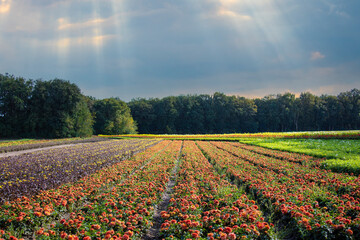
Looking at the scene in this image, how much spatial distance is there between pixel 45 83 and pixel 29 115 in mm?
8859

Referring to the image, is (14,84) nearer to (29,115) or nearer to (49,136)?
(29,115)

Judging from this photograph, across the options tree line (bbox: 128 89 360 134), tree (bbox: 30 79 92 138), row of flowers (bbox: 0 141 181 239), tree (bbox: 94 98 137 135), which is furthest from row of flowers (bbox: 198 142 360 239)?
tree line (bbox: 128 89 360 134)

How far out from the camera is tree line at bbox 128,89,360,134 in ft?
268

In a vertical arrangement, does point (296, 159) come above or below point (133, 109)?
below

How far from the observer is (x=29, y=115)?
5228cm

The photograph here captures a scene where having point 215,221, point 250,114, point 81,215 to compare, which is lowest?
point 81,215

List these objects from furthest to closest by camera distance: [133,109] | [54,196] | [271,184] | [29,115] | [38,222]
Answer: [133,109] < [29,115] < [271,184] < [54,196] < [38,222]

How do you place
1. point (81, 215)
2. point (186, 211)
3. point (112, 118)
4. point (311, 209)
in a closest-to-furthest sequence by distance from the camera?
point (311, 209) < point (186, 211) < point (81, 215) < point (112, 118)

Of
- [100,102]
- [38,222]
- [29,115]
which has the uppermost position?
[100,102]

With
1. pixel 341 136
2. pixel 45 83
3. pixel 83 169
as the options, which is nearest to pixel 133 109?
pixel 45 83

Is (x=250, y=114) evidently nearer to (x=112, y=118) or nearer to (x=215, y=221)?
(x=112, y=118)

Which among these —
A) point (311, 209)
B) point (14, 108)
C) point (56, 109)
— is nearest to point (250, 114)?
point (56, 109)

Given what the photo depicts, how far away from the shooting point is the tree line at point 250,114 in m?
81.8

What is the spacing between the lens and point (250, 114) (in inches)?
3287
